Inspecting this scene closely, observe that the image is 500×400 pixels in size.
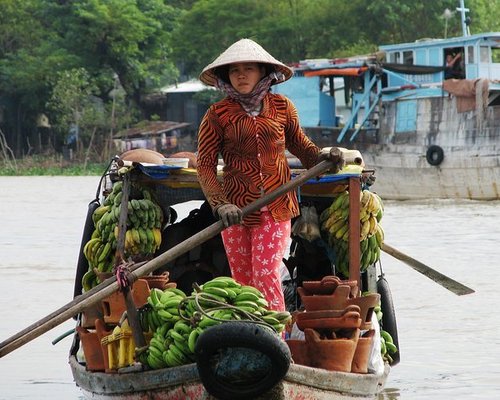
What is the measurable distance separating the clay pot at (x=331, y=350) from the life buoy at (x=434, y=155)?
18.7 m

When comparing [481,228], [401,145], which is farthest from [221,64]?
[401,145]

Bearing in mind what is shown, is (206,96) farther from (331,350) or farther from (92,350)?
(331,350)

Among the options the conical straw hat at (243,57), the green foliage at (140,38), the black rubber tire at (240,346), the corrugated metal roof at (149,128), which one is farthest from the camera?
the green foliage at (140,38)

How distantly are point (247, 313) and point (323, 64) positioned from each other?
65.9 ft

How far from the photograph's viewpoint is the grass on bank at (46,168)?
31.8 meters

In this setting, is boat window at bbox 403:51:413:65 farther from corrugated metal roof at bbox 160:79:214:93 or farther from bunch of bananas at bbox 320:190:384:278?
bunch of bananas at bbox 320:190:384:278

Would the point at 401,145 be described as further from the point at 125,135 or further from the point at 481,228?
the point at 125,135

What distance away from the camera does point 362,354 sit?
14.7 ft

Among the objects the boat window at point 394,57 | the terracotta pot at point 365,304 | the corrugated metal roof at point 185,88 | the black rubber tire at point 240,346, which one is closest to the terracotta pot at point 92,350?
the black rubber tire at point 240,346

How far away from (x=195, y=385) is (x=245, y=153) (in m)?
0.88

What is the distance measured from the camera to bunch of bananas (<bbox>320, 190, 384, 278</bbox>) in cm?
486

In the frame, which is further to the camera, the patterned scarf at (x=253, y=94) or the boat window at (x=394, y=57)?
the boat window at (x=394, y=57)

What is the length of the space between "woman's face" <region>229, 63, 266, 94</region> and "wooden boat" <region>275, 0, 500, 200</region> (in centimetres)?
1744

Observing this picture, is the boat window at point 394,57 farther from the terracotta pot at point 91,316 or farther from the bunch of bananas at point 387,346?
the terracotta pot at point 91,316
